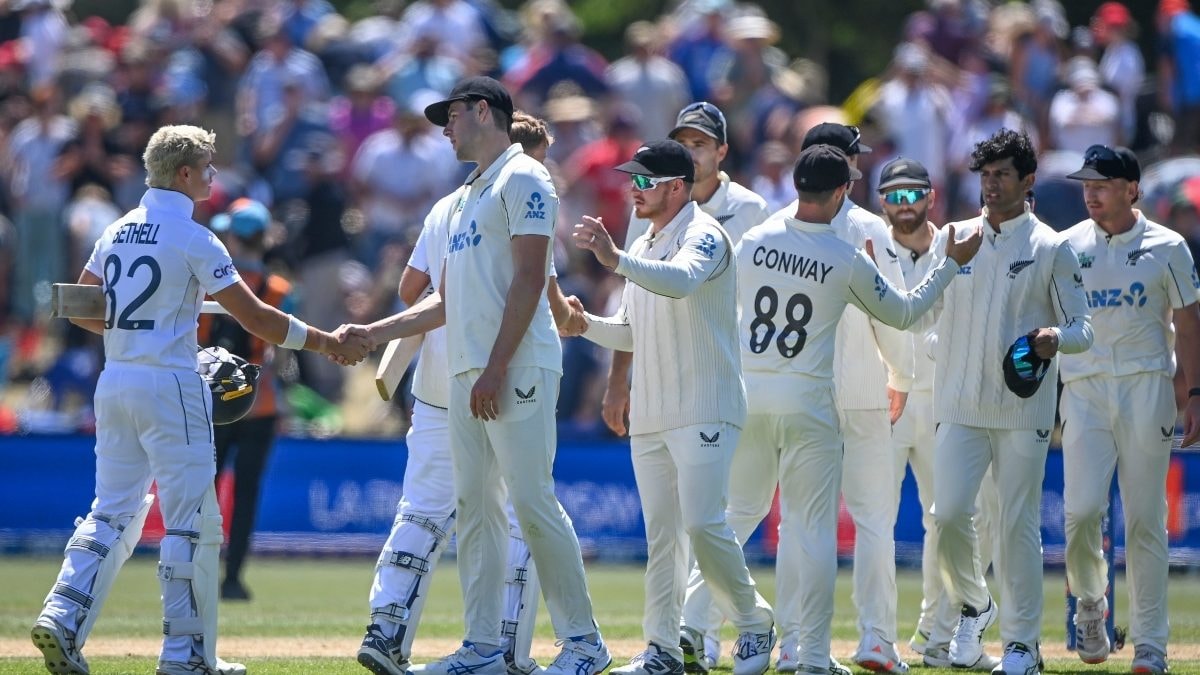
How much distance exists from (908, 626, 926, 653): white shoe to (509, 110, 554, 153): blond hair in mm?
3670

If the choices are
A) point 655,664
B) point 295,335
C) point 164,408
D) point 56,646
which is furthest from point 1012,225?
point 56,646

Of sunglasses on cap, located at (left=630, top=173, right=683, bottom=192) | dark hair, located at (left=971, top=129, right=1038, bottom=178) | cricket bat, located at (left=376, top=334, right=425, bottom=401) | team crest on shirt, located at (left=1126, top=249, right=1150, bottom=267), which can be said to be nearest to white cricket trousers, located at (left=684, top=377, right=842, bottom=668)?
sunglasses on cap, located at (left=630, top=173, right=683, bottom=192)

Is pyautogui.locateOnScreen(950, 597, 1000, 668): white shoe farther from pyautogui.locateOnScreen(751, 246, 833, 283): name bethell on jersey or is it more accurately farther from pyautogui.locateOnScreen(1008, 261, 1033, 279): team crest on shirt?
pyautogui.locateOnScreen(751, 246, 833, 283): name bethell on jersey

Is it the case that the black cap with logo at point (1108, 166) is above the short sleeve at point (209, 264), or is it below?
above

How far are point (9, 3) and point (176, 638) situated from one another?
15725 mm

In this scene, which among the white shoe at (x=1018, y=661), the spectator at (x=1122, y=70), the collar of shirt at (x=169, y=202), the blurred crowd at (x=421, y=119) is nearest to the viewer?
the collar of shirt at (x=169, y=202)

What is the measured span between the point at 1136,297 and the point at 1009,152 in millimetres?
1336

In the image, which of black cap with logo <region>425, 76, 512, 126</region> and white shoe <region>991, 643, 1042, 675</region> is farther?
white shoe <region>991, 643, 1042, 675</region>

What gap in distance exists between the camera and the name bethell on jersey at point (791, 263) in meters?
8.55

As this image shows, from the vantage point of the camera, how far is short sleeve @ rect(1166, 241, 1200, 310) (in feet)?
32.0

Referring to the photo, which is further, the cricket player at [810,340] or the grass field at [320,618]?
the grass field at [320,618]

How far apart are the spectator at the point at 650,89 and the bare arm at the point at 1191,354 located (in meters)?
10.8

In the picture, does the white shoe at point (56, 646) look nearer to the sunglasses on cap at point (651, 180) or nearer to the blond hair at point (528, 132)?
the blond hair at point (528, 132)

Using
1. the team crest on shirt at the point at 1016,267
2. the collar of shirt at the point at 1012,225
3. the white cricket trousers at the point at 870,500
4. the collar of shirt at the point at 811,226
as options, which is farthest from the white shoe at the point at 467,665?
the collar of shirt at the point at 1012,225
